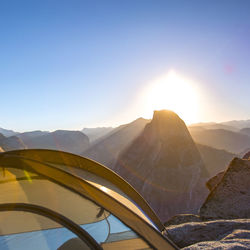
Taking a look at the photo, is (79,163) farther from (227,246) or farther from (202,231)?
(202,231)

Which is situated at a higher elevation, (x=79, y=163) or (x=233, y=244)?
(x=79, y=163)

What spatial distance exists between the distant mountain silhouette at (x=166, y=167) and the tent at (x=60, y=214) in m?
67.3

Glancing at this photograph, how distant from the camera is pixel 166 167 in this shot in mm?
76188

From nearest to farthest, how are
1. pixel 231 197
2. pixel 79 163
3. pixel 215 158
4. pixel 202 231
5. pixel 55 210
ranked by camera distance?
pixel 55 210
pixel 79 163
pixel 202 231
pixel 231 197
pixel 215 158

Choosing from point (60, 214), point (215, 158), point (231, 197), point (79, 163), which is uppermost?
point (79, 163)

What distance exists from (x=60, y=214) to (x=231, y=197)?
24.6 feet

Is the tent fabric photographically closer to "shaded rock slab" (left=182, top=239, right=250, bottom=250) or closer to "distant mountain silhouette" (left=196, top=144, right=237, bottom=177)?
"shaded rock slab" (left=182, top=239, right=250, bottom=250)

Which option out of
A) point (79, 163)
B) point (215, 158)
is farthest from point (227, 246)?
point (215, 158)

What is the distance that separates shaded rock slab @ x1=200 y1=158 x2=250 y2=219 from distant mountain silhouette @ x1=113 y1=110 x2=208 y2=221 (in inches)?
2437

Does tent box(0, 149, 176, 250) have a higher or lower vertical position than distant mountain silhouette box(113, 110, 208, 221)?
higher

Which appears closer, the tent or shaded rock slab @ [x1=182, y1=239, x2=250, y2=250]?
A: the tent

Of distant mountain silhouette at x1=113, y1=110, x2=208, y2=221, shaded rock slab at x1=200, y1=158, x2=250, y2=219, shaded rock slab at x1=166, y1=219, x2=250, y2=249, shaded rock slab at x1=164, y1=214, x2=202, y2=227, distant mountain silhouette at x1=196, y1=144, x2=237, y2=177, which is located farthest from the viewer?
distant mountain silhouette at x1=196, y1=144, x2=237, y2=177

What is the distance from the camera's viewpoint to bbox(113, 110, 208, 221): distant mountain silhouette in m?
67.4

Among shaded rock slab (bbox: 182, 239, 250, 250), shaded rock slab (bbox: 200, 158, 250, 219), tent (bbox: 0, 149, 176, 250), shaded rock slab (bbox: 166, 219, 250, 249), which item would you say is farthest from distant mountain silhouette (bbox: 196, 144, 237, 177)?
tent (bbox: 0, 149, 176, 250)
